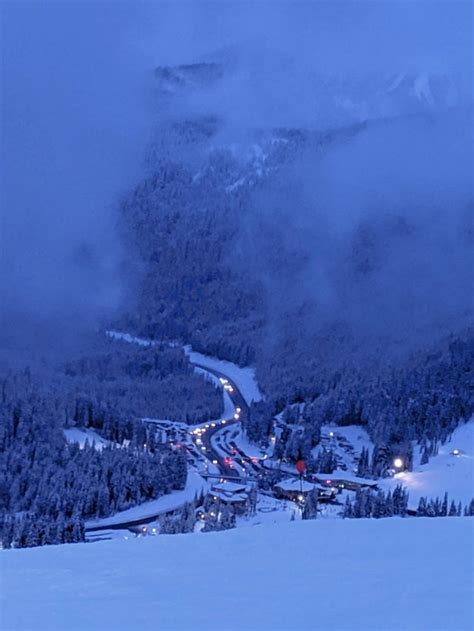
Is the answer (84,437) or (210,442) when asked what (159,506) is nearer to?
(84,437)

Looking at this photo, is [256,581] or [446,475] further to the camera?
[446,475]

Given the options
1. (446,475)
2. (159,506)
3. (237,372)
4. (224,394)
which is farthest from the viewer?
(237,372)

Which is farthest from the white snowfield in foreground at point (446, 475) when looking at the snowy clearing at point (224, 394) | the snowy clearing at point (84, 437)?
the snowy clearing at point (224, 394)

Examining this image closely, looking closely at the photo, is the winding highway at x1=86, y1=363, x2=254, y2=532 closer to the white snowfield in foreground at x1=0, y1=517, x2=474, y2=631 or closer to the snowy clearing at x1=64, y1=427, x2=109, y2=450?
the snowy clearing at x1=64, y1=427, x2=109, y2=450

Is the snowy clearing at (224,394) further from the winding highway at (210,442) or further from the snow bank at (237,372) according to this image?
the snow bank at (237,372)

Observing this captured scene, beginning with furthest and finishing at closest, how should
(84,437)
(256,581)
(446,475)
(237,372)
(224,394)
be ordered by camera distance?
(237,372), (224,394), (84,437), (446,475), (256,581)

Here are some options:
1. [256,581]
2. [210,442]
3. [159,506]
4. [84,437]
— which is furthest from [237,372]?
[256,581]
